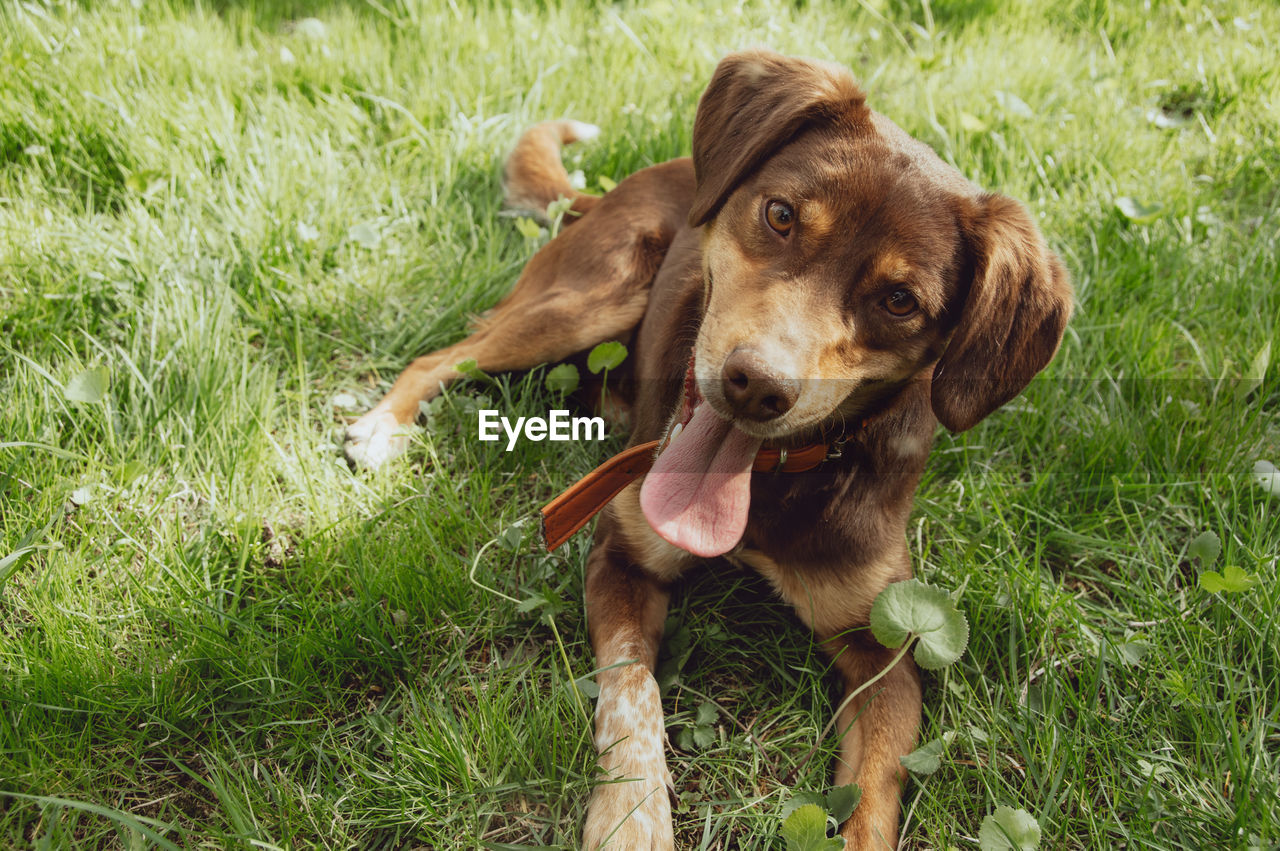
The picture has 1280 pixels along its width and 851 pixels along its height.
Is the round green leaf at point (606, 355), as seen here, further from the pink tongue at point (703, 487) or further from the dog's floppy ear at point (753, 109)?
the pink tongue at point (703, 487)

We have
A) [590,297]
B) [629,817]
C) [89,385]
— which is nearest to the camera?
[629,817]

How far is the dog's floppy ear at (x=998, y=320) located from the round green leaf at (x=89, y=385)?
2.50m

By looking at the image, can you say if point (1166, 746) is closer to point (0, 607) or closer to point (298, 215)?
point (0, 607)

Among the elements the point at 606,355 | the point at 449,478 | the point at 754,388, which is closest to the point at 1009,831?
the point at 754,388

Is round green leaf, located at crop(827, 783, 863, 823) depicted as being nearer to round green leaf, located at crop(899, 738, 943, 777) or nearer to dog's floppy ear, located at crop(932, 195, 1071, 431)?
round green leaf, located at crop(899, 738, 943, 777)

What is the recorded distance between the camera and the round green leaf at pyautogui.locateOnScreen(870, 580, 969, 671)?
2350 mm

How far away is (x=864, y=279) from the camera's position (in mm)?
2234

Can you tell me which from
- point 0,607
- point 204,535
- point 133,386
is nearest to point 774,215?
point 204,535

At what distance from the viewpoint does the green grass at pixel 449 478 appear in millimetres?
2264

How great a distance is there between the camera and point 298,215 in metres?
3.74

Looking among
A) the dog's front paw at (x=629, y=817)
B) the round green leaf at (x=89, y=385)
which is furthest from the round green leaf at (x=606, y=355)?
the round green leaf at (x=89, y=385)

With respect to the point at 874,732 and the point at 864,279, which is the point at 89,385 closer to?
the point at 864,279

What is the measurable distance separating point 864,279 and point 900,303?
0.12m

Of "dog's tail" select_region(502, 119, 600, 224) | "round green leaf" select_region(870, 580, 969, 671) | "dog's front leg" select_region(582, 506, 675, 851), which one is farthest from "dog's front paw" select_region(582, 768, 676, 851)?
"dog's tail" select_region(502, 119, 600, 224)
